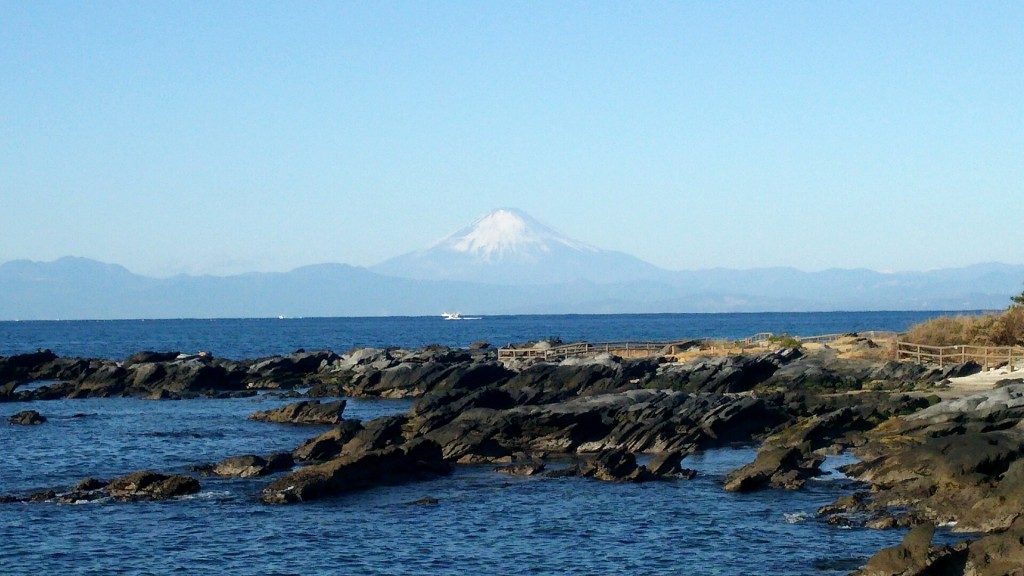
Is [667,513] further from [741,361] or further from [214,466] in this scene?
[741,361]

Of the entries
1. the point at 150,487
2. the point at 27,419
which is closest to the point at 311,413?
the point at 27,419

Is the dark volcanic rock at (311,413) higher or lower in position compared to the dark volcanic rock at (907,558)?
lower

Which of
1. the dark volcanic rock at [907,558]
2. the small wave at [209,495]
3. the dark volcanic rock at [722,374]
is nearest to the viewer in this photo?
the dark volcanic rock at [907,558]

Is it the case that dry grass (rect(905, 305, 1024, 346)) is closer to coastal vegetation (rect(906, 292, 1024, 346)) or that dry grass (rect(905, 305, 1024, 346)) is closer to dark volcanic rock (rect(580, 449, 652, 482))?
coastal vegetation (rect(906, 292, 1024, 346))

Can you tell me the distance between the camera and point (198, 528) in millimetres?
30203

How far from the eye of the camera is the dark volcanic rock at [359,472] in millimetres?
34031

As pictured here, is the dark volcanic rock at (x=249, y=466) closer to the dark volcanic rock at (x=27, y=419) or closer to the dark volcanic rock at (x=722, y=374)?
the dark volcanic rock at (x=27, y=419)

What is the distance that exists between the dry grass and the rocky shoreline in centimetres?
475

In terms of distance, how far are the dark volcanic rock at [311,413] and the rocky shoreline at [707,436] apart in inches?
2.6

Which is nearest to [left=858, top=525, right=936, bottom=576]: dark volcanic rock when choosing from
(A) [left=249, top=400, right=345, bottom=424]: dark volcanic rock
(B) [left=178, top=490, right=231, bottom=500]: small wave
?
(B) [left=178, top=490, right=231, bottom=500]: small wave

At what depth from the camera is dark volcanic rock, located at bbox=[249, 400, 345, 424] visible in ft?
180

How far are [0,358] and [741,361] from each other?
58101 mm

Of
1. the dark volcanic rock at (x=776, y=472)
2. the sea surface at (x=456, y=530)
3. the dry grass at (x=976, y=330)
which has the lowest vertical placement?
the sea surface at (x=456, y=530)

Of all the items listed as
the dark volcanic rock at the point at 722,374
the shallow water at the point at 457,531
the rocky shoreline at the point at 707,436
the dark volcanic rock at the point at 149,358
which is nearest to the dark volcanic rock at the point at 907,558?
the rocky shoreline at the point at 707,436
